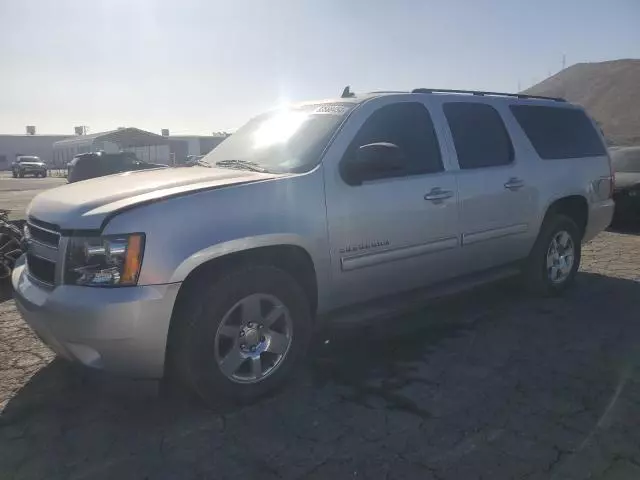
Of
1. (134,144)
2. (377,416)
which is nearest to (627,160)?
(377,416)

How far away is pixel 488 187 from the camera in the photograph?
4.32 metres

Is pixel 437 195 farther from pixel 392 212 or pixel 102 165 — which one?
pixel 102 165

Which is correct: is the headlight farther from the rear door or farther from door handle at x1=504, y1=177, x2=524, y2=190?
door handle at x1=504, y1=177, x2=524, y2=190

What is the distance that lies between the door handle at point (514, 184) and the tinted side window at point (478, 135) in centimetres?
17

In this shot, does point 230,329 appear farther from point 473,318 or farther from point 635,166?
point 635,166

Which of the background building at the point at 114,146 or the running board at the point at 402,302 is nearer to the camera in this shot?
the running board at the point at 402,302

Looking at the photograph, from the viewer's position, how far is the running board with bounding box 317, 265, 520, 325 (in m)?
3.45

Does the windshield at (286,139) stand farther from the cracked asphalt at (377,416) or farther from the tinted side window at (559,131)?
the tinted side window at (559,131)

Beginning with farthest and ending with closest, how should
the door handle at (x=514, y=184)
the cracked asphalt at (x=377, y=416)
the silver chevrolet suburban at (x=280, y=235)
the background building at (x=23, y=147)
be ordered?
1. the background building at (x=23, y=147)
2. the door handle at (x=514, y=184)
3. the silver chevrolet suburban at (x=280, y=235)
4. the cracked asphalt at (x=377, y=416)

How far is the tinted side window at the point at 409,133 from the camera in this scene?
377cm

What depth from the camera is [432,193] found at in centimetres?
387

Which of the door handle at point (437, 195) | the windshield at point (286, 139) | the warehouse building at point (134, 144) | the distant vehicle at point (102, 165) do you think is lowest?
the door handle at point (437, 195)

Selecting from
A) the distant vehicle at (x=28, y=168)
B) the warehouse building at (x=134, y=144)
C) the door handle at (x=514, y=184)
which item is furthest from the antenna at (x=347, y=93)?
the distant vehicle at (x=28, y=168)

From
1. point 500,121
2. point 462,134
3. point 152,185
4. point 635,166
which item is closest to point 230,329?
point 152,185
